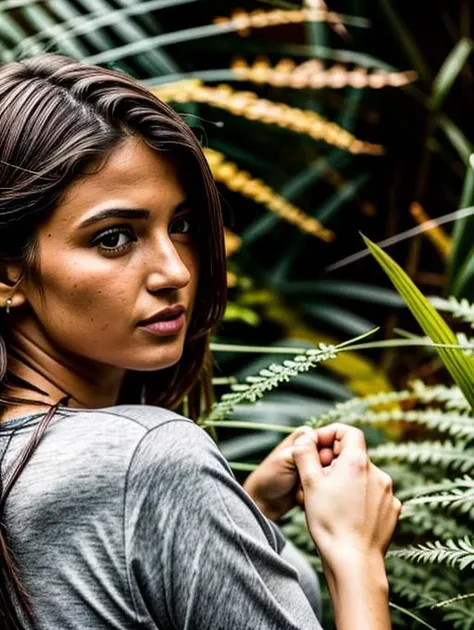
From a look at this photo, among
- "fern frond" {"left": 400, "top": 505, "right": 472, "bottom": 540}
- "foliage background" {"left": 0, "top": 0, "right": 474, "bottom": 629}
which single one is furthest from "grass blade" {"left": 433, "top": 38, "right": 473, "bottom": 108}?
"fern frond" {"left": 400, "top": 505, "right": 472, "bottom": 540}

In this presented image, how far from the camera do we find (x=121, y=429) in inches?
32.9

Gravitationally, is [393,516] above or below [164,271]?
below

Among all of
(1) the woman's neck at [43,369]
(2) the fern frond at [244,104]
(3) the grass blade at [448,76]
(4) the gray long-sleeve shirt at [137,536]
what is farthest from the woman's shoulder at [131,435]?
(3) the grass blade at [448,76]

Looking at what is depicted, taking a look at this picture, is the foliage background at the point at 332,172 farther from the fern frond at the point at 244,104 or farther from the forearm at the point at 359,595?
the forearm at the point at 359,595

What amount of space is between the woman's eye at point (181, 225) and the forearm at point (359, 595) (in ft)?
1.20

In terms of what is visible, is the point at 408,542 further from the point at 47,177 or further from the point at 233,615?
the point at 47,177

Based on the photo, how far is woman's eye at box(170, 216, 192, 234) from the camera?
99cm

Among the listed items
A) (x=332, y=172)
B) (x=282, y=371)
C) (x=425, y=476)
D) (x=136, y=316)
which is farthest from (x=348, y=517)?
(x=332, y=172)

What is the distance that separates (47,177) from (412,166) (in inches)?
66.4

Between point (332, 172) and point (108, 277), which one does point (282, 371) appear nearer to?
point (108, 277)

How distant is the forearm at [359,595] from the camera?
2.75 ft

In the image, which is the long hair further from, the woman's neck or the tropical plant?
the tropical plant

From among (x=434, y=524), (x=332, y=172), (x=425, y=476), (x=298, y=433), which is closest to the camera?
(x=298, y=433)

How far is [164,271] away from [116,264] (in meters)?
0.05
